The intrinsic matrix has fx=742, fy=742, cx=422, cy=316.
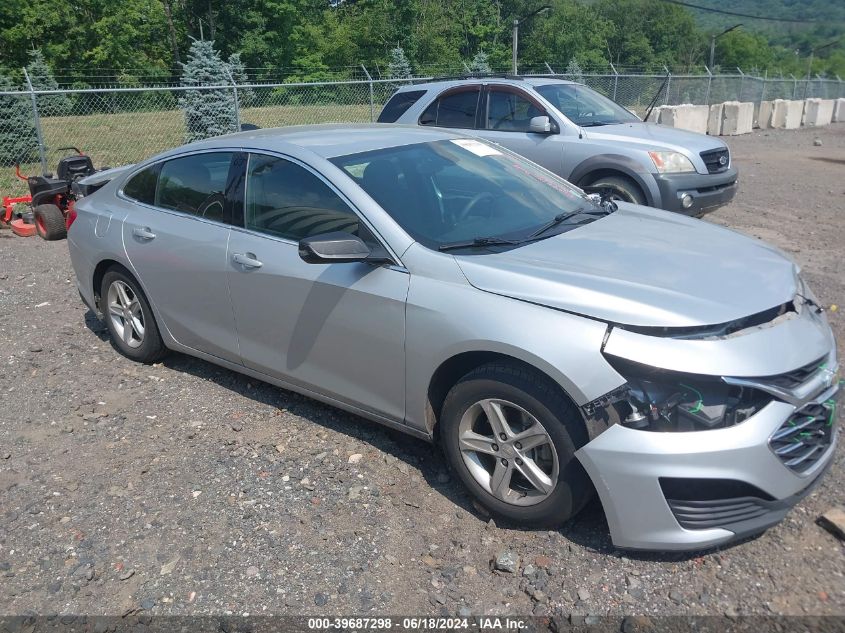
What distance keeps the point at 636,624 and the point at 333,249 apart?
195 cm

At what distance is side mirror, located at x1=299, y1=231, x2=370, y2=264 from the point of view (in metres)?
3.30

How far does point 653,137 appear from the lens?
8.16 metres

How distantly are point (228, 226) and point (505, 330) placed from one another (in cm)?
195

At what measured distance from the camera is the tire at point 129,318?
4910 mm

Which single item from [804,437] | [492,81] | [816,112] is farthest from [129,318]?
[816,112]

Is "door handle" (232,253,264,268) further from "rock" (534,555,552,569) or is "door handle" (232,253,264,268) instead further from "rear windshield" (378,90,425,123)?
"rear windshield" (378,90,425,123)

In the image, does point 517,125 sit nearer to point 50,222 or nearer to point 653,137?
point 653,137

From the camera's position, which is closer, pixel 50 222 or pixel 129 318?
pixel 129 318

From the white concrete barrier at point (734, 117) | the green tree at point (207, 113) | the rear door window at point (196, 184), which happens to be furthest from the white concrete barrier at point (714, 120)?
the rear door window at point (196, 184)

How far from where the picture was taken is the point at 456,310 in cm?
318

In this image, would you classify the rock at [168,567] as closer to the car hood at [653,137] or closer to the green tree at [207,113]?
the car hood at [653,137]

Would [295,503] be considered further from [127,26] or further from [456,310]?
[127,26]

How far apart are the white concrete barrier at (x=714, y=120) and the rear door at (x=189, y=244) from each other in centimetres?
2347

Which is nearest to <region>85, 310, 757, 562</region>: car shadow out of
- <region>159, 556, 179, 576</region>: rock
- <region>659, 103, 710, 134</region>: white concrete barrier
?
<region>159, 556, 179, 576</region>: rock
